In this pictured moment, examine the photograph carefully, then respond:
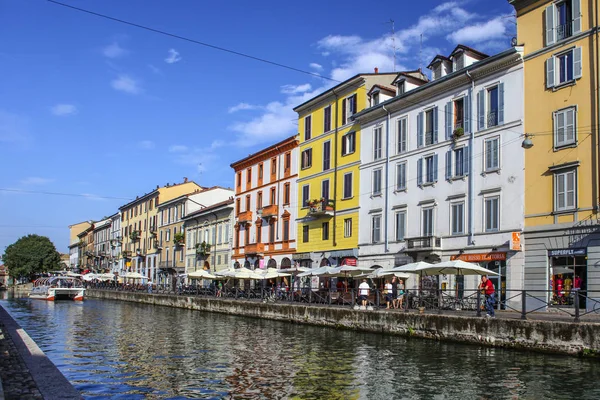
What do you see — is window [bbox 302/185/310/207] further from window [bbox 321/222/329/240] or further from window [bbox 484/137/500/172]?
window [bbox 484/137/500/172]

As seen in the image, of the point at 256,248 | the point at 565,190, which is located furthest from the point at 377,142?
the point at 256,248

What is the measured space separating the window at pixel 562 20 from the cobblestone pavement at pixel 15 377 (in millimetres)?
26547

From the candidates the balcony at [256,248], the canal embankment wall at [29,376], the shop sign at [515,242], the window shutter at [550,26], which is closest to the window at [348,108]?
the balcony at [256,248]

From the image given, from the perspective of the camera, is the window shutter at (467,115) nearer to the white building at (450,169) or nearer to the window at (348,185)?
the white building at (450,169)

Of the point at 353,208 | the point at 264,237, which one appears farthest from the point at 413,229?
the point at 264,237

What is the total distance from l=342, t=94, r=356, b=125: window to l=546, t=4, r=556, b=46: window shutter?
16.7 meters

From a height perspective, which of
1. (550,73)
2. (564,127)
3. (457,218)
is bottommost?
(457,218)

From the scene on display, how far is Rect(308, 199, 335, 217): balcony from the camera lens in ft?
150

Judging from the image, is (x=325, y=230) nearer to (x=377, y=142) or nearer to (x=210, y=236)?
(x=377, y=142)

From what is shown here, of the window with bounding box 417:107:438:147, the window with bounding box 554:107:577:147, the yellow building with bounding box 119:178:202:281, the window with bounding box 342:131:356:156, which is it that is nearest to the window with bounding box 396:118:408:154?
the window with bounding box 417:107:438:147

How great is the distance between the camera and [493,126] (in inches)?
1275

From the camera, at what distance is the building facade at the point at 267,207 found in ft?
170

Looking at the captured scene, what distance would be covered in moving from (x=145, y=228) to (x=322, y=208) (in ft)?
168

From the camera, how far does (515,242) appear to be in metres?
30.0
